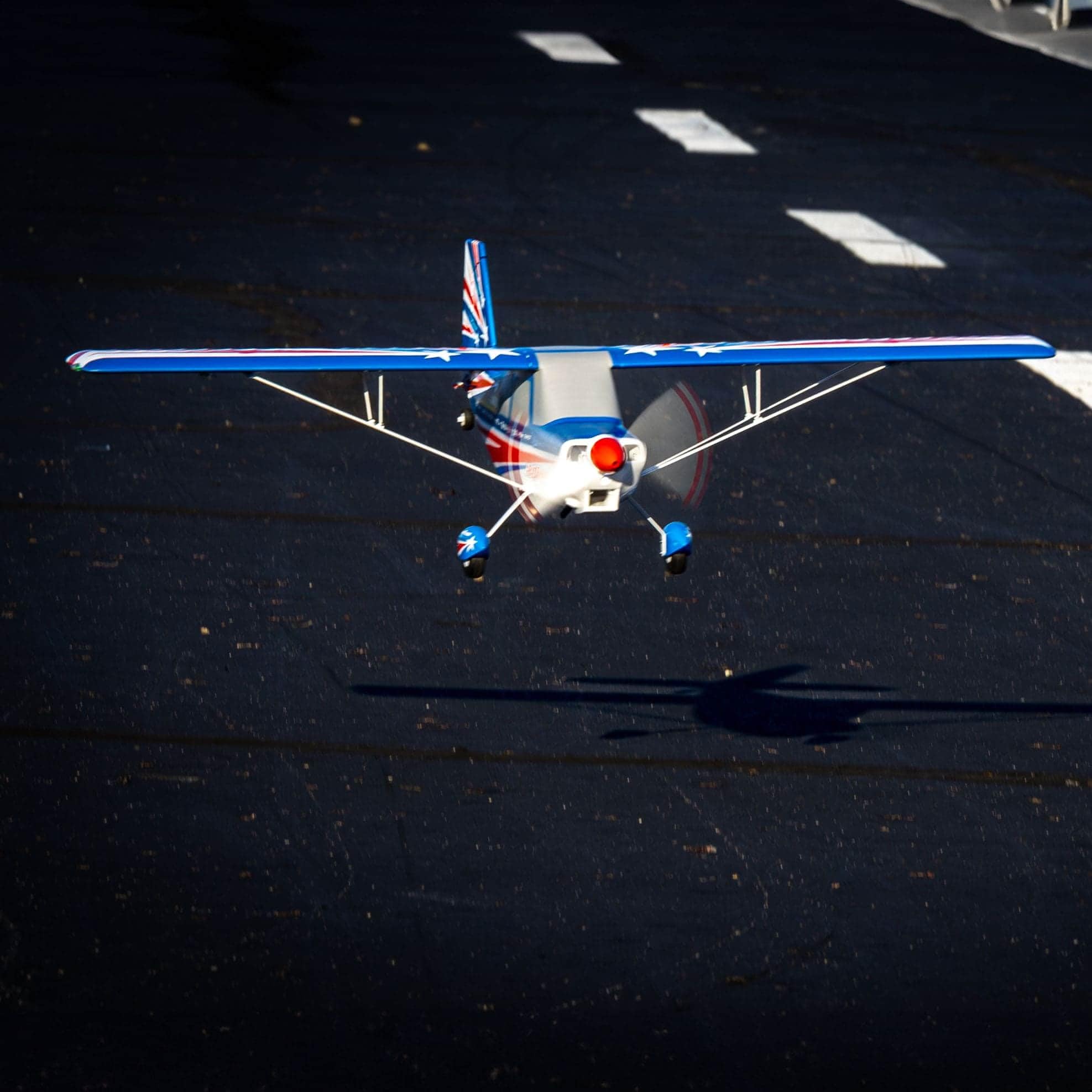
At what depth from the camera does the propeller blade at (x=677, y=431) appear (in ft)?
46.8

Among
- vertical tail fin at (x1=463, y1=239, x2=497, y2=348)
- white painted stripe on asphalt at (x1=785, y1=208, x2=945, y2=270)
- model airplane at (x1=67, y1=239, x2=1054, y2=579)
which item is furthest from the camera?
white painted stripe on asphalt at (x1=785, y1=208, x2=945, y2=270)

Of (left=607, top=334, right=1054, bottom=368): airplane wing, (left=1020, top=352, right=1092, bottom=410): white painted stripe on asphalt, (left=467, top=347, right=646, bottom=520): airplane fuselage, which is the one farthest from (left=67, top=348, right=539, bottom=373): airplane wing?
(left=1020, top=352, right=1092, bottom=410): white painted stripe on asphalt

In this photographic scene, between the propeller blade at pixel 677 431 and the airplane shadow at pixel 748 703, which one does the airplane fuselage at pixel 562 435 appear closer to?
the propeller blade at pixel 677 431

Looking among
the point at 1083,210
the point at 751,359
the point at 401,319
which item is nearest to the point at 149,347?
the point at 401,319

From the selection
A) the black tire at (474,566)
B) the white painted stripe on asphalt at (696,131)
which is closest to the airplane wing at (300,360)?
the black tire at (474,566)

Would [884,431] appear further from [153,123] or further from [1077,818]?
[153,123]

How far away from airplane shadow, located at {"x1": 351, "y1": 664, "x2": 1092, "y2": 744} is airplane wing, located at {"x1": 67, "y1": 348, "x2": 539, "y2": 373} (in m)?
5.56

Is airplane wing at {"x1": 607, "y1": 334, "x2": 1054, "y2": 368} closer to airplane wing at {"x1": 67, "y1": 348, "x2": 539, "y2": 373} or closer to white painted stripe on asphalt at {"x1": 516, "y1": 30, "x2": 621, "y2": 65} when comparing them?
airplane wing at {"x1": 67, "y1": 348, "x2": 539, "y2": 373}

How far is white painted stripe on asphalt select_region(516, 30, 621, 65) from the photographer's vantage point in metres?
45.8

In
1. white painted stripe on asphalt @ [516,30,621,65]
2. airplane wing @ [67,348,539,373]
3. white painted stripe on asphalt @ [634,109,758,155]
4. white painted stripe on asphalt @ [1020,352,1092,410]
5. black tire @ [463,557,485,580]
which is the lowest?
white painted stripe on asphalt @ [1020,352,1092,410]

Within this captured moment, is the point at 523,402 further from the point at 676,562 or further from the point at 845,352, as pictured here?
the point at 845,352

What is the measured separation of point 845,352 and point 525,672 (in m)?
6.09

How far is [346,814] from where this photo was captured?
1673cm

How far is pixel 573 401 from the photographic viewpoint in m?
13.6
